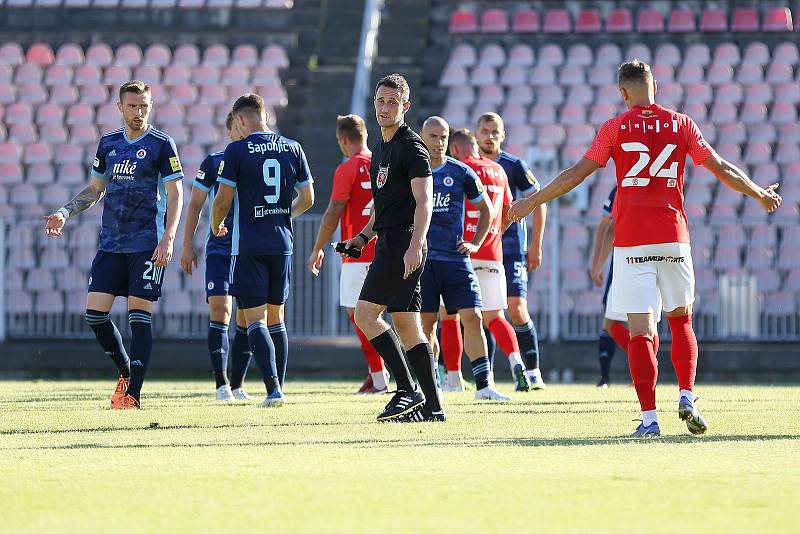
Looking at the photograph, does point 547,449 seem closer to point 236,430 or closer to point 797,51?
point 236,430

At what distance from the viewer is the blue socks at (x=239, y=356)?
11242mm

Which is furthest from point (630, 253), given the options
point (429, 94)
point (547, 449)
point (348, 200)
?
point (429, 94)

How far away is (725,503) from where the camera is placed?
5.34 m

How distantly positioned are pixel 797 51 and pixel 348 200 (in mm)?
12436

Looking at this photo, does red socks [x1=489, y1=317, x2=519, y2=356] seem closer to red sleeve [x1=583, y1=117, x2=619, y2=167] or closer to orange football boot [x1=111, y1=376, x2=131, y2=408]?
orange football boot [x1=111, y1=376, x2=131, y2=408]

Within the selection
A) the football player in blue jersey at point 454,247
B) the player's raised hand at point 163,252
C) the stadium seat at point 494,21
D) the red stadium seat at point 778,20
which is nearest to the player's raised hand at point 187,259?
the player's raised hand at point 163,252

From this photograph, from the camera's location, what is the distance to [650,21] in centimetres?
2303

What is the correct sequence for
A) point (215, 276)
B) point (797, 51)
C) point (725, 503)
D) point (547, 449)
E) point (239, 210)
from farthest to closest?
point (797, 51), point (215, 276), point (239, 210), point (547, 449), point (725, 503)

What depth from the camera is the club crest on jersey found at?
331 inches

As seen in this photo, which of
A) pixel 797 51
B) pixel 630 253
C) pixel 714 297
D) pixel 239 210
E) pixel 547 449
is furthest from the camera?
pixel 797 51

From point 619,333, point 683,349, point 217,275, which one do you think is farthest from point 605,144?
point 619,333

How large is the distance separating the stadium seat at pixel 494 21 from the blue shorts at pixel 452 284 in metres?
12.7

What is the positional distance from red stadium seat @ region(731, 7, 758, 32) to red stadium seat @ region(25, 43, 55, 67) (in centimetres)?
1063

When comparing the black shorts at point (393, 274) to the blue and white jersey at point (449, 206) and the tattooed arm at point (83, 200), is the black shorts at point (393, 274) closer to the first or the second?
the blue and white jersey at point (449, 206)
